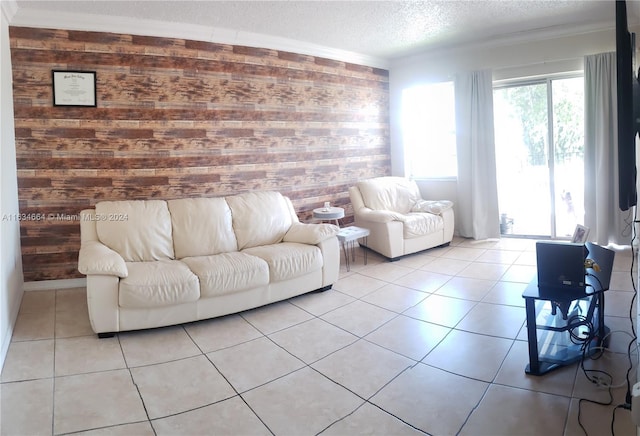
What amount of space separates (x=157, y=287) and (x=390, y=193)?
3.21 m

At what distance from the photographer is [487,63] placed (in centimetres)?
498

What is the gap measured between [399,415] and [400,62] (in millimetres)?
4960

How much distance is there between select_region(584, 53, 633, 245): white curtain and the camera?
4.32 metres

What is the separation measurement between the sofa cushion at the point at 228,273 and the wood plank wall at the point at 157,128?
129cm

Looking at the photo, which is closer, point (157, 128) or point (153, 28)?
point (153, 28)

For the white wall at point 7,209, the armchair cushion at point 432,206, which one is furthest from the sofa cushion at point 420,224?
the white wall at point 7,209

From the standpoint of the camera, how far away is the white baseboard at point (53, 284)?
355cm

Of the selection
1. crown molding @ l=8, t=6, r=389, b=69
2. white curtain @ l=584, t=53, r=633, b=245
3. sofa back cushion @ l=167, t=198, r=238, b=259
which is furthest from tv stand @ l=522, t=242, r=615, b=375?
crown molding @ l=8, t=6, r=389, b=69

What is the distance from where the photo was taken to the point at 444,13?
3.86 m

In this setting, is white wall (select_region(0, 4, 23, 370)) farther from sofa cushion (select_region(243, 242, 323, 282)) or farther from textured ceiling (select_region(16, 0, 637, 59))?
sofa cushion (select_region(243, 242, 323, 282))

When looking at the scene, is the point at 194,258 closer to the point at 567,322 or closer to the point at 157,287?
the point at 157,287

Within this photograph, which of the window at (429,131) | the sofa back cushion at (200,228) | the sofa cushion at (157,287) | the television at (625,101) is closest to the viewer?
the television at (625,101)

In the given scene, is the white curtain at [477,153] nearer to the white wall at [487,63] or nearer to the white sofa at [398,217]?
the white wall at [487,63]

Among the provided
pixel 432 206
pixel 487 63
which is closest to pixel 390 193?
pixel 432 206
